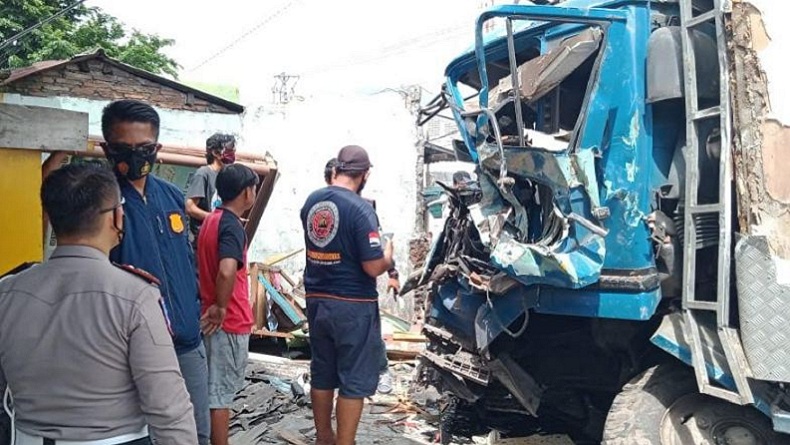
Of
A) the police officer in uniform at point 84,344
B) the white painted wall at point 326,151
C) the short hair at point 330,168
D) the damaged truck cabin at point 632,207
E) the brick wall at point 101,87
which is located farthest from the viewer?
the white painted wall at point 326,151

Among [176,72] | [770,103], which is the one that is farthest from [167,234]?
[176,72]

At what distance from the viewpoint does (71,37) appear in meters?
16.3

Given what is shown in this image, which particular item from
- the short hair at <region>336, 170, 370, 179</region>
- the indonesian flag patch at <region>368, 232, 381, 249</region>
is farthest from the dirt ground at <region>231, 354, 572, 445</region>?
the short hair at <region>336, 170, 370, 179</region>

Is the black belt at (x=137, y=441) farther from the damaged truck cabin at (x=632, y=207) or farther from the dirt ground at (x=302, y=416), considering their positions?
the dirt ground at (x=302, y=416)

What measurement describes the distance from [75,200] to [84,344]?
0.39 m

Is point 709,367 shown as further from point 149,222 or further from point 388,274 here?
point 149,222

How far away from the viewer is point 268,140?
42.8 ft

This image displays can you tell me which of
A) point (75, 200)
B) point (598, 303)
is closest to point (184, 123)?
point (598, 303)

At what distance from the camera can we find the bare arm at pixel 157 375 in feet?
5.85

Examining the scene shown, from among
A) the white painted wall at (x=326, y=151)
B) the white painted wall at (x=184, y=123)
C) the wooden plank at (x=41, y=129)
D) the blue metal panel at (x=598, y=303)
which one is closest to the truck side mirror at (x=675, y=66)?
the blue metal panel at (x=598, y=303)

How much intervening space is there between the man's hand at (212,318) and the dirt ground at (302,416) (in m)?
1.51

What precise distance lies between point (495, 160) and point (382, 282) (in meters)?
8.35

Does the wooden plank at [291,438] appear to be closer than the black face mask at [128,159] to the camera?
No

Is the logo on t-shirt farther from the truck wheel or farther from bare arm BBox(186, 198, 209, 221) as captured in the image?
the truck wheel
